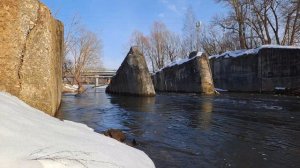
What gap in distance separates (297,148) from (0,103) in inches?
154

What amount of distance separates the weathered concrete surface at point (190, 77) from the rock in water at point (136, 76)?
4.71 metres

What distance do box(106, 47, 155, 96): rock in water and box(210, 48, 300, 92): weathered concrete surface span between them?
26.8 ft

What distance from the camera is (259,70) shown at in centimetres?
2338

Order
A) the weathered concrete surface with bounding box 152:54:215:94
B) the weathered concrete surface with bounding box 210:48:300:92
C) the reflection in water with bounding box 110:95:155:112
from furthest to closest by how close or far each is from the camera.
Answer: the weathered concrete surface with bounding box 152:54:215:94 → the weathered concrete surface with bounding box 210:48:300:92 → the reflection in water with bounding box 110:95:155:112

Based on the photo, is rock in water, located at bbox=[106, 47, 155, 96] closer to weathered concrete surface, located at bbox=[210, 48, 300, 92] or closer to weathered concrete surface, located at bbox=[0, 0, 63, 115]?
weathered concrete surface, located at bbox=[210, 48, 300, 92]

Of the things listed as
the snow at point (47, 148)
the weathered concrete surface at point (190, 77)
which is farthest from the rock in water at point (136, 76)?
the snow at point (47, 148)

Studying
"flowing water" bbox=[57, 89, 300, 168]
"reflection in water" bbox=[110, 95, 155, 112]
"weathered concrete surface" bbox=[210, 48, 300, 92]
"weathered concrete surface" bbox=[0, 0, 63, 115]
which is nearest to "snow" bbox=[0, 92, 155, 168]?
"flowing water" bbox=[57, 89, 300, 168]

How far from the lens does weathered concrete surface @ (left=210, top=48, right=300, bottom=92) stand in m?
20.1

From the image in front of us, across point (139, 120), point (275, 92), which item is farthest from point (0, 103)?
point (275, 92)

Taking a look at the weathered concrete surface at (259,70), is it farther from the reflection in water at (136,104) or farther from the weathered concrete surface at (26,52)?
the weathered concrete surface at (26,52)

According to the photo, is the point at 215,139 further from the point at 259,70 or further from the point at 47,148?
the point at 259,70

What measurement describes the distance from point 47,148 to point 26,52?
279 cm

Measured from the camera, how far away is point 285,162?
4.19m

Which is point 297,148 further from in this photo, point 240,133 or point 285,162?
point 240,133
